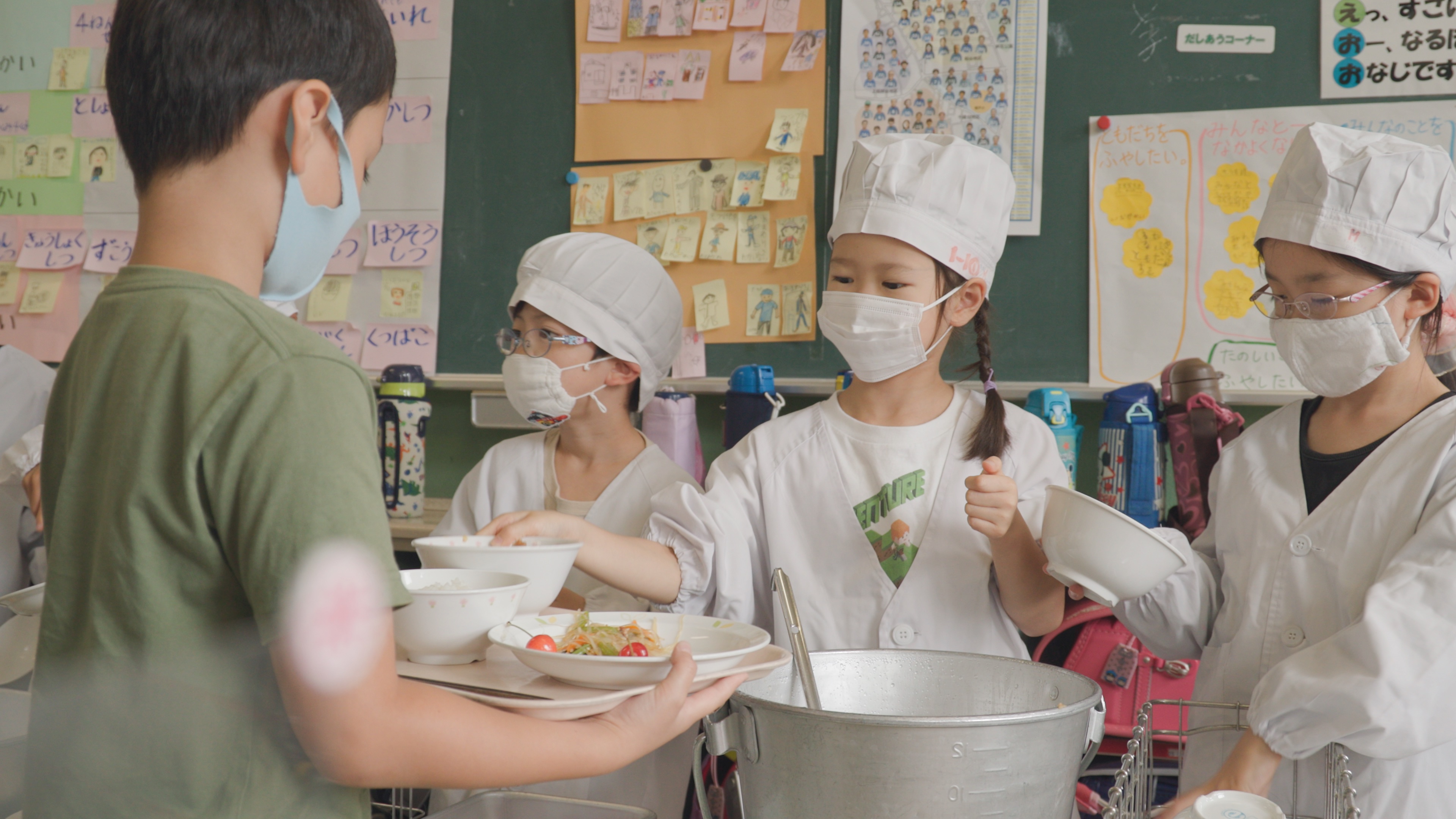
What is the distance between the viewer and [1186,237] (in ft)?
7.47

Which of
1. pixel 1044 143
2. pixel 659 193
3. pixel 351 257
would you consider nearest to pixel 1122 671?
pixel 1044 143

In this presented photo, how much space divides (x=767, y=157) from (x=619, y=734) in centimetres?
196

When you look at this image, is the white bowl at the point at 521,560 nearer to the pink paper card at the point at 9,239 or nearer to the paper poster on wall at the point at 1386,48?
the paper poster on wall at the point at 1386,48

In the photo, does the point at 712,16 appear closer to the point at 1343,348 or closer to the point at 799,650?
the point at 1343,348

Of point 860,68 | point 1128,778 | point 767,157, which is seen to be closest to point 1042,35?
point 860,68

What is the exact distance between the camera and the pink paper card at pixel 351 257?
2.88 meters

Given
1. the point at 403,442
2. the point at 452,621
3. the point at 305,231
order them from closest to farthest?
the point at 305,231 → the point at 452,621 → the point at 403,442

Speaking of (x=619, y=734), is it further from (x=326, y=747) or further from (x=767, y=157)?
(x=767, y=157)

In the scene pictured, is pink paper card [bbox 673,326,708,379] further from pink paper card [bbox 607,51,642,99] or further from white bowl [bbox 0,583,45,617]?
white bowl [bbox 0,583,45,617]

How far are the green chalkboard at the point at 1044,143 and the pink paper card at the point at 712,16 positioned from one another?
27 centimetres

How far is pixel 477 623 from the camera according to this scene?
915 mm

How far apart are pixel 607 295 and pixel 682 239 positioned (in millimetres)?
765

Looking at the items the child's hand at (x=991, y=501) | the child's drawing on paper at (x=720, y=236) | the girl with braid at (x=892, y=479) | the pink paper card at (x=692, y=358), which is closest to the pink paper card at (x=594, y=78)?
the child's drawing on paper at (x=720, y=236)

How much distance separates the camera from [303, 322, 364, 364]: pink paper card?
289cm
